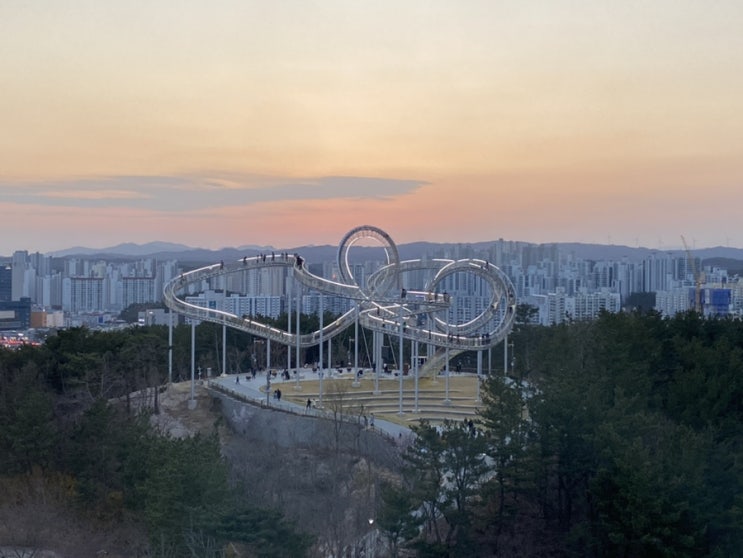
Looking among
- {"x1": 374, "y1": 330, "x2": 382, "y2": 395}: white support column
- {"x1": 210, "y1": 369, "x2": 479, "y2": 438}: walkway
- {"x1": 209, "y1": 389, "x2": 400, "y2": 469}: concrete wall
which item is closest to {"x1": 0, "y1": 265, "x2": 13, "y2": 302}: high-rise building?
{"x1": 210, "y1": 369, "x2": 479, "y2": 438}: walkway

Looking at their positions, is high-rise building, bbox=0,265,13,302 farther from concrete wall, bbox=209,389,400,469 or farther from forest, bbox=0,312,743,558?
forest, bbox=0,312,743,558

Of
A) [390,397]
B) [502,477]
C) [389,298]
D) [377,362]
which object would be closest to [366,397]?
[390,397]

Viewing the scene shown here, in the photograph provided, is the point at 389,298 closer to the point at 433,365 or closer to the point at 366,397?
the point at 366,397

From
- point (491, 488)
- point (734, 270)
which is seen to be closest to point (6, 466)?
point (491, 488)

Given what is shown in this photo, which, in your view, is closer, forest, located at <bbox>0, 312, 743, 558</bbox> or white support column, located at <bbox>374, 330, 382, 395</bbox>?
forest, located at <bbox>0, 312, 743, 558</bbox>

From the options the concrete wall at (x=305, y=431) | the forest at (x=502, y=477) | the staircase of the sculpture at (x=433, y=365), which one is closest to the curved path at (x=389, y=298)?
the staircase of the sculpture at (x=433, y=365)

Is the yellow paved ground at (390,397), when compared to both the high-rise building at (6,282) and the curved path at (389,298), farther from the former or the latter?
the high-rise building at (6,282)
